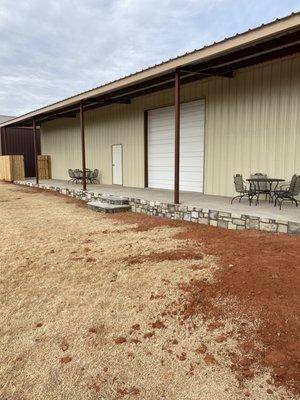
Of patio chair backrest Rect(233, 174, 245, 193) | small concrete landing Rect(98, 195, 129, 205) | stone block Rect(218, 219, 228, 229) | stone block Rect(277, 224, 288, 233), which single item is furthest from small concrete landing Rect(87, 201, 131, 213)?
stone block Rect(277, 224, 288, 233)

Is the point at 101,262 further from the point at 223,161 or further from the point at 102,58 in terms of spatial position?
the point at 102,58

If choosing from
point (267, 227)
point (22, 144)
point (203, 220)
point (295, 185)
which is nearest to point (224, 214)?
point (203, 220)

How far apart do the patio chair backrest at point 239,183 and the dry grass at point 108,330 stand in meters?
2.47

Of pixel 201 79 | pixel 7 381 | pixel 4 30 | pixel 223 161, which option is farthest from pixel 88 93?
pixel 4 30

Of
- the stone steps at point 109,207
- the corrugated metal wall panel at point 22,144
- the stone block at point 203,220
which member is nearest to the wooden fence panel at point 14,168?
the corrugated metal wall panel at point 22,144

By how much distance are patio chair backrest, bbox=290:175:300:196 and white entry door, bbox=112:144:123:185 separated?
272 inches

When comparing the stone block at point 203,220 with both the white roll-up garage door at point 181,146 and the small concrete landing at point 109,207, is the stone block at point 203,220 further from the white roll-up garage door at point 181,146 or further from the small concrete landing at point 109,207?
the white roll-up garage door at point 181,146

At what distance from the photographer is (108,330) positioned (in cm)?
251

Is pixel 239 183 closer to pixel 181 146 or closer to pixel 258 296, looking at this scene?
pixel 181 146

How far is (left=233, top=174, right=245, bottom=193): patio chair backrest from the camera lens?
6.69m

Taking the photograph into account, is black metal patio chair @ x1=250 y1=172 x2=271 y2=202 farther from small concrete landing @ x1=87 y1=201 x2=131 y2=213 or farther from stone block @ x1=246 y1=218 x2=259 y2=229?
small concrete landing @ x1=87 y1=201 x2=131 y2=213

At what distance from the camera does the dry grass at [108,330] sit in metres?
1.91

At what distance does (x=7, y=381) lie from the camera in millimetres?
1968

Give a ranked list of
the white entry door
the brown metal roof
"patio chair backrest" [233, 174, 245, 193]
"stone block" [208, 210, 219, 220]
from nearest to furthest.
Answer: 1. the brown metal roof
2. "stone block" [208, 210, 219, 220]
3. "patio chair backrest" [233, 174, 245, 193]
4. the white entry door
